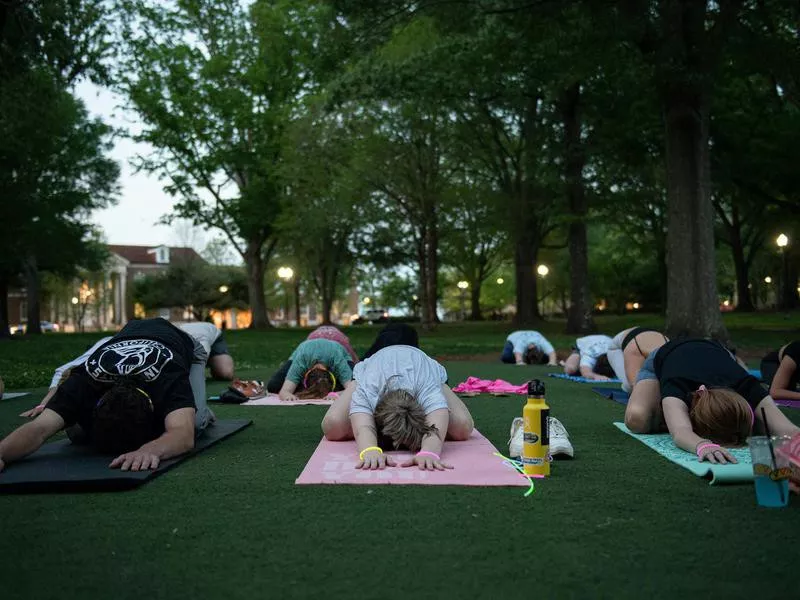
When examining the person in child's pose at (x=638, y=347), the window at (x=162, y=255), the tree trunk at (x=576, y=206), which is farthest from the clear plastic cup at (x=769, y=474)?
the window at (x=162, y=255)

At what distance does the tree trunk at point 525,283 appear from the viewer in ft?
95.4

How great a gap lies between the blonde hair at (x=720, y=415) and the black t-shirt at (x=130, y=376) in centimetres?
368

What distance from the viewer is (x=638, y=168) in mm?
21281

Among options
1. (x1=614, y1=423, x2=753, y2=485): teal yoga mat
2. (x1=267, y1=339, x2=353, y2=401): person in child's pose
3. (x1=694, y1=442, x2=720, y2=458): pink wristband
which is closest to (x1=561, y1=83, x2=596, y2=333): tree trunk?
(x1=267, y1=339, x2=353, y2=401): person in child's pose

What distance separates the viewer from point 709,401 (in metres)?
4.90

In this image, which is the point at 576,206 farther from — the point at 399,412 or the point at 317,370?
the point at 399,412

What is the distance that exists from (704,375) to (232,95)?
2922 centimetres

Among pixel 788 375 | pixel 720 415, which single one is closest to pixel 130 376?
pixel 720 415

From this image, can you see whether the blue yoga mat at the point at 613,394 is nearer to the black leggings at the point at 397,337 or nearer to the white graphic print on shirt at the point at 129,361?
the black leggings at the point at 397,337

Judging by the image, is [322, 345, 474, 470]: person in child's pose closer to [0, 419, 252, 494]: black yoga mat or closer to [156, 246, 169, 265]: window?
[0, 419, 252, 494]: black yoga mat

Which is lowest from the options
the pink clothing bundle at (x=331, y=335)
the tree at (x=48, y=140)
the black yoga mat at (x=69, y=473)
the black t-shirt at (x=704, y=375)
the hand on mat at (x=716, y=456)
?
the hand on mat at (x=716, y=456)

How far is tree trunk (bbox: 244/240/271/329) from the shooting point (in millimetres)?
35219

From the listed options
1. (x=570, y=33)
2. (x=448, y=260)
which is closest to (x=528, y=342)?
(x=570, y=33)

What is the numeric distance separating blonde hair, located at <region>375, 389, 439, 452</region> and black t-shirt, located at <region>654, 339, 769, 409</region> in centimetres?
189
